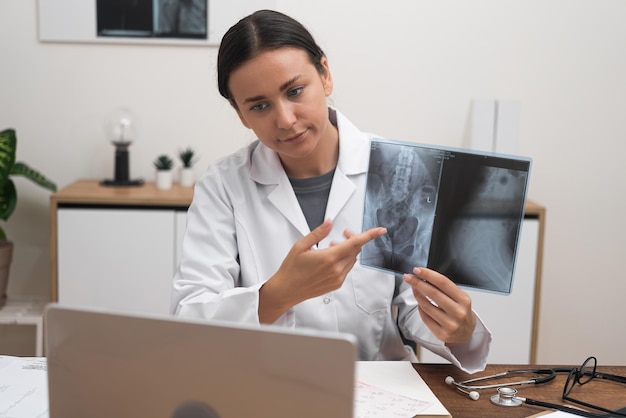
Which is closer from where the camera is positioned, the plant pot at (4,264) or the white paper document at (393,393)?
the white paper document at (393,393)

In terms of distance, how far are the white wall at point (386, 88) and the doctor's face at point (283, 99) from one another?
134 cm

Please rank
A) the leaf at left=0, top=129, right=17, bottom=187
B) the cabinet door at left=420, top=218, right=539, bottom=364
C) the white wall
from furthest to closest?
1. the white wall
2. the cabinet door at left=420, top=218, right=539, bottom=364
3. the leaf at left=0, top=129, right=17, bottom=187

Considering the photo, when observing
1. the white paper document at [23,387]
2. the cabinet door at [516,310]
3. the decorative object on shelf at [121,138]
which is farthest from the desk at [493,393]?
the decorative object on shelf at [121,138]

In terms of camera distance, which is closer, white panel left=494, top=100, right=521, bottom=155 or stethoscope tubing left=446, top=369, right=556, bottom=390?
stethoscope tubing left=446, top=369, right=556, bottom=390

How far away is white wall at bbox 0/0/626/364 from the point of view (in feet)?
9.07

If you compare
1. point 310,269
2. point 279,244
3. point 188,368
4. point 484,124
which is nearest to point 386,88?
point 484,124

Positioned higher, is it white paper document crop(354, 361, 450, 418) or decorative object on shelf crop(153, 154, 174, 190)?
decorative object on shelf crop(153, 154, 174, 190)

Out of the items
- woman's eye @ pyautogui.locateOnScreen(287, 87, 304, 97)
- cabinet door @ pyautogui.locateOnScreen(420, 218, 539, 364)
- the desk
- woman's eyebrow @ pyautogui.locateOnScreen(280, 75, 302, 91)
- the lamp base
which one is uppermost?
woman's eyebrow @ pyautogui.locateOnScreen(280, 75, 302, 91)

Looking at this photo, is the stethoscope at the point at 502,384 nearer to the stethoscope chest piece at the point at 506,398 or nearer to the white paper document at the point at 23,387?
the stethoscope chest piece at the point at 506,398

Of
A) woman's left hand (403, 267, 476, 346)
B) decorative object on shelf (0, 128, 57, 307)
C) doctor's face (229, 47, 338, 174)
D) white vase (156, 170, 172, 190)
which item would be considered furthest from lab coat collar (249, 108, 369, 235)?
decorative object on shelf (0, 128, 57, 307)

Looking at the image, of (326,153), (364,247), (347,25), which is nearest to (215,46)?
(347,25)

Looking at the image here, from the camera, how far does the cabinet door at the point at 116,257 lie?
2473mm

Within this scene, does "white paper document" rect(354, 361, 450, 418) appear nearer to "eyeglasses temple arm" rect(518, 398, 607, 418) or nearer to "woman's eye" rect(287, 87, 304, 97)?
"eyeglasses temple arm" rect(518, 398, 607, 418)

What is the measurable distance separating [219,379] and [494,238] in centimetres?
69
